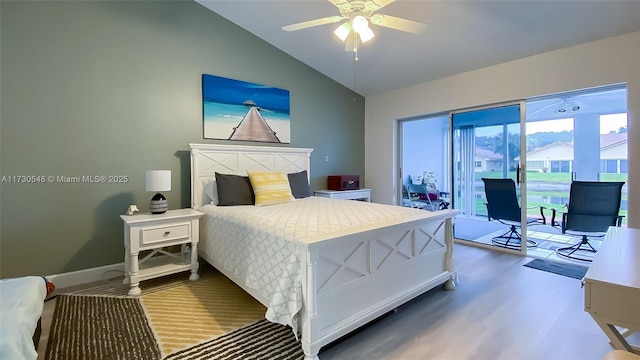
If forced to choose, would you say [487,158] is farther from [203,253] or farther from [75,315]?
[75,315]

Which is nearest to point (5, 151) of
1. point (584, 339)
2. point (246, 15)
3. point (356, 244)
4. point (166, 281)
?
point (166, 281)

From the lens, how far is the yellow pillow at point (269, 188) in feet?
9.84

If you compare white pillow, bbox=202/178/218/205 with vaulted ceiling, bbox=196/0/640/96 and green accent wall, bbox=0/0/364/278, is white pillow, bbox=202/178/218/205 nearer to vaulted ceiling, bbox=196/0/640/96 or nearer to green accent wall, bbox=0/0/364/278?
green accent wall, bbox=0/0/364/278

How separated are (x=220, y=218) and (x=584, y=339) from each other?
2838 millimetres

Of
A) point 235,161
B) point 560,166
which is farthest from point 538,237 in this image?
point 235,161

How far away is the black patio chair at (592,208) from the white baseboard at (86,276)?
5165 millimetres

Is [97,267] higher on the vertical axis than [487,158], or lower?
lower

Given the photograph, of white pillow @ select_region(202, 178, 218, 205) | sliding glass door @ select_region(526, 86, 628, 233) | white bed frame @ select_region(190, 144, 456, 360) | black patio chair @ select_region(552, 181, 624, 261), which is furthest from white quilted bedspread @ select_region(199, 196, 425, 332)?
sliding glass door @ select_region(526, 86, 628, 233)

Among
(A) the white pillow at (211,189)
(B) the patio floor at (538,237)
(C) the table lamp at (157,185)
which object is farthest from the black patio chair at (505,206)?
A: (C) the table lamp at (157,185)

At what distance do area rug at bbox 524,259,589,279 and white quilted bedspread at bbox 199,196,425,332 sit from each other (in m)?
1.80

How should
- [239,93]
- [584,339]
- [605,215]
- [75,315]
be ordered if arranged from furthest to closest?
[239,93] → [605,215] → [75,315] → [584,339]

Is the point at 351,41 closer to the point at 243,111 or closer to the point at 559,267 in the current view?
the point at 243,111

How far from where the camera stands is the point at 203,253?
2.95 metres

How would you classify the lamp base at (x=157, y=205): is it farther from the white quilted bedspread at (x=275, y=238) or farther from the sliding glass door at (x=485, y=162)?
the sliding glass door at (x=485, y=162)
